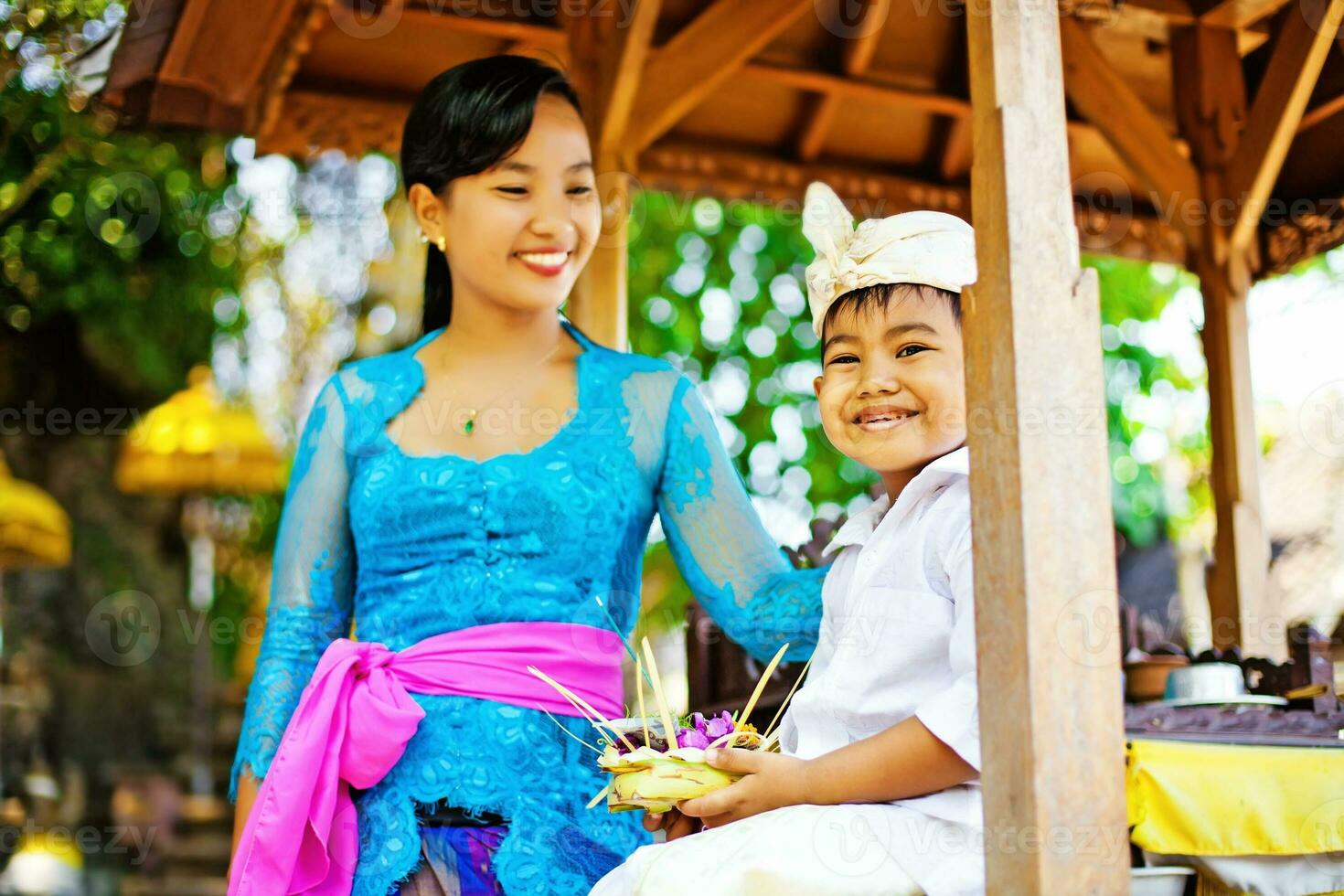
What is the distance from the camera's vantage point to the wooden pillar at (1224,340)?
4.87m

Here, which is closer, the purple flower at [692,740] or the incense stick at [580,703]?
the purple flower at [692,740]

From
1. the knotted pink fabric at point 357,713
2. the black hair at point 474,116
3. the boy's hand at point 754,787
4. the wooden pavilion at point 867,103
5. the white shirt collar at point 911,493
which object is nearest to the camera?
the boy's hand at point 754,787

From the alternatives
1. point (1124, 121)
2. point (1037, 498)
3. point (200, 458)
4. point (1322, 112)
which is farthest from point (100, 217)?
point (1037, 498)

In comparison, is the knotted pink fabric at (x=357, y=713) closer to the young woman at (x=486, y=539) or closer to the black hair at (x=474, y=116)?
the young woman at (x=486, y=539)

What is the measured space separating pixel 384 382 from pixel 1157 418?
9560 mm

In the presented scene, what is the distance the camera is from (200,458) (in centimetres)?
1123

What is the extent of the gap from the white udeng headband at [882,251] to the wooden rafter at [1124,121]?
9.30ft

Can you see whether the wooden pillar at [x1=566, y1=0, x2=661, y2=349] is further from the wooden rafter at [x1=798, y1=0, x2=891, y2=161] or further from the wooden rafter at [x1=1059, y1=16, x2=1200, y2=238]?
the wooden rafter at [x1=1059, y1=16, x2=1200, y2=238]

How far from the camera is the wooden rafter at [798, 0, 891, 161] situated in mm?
4934

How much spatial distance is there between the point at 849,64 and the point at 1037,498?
3.53 m

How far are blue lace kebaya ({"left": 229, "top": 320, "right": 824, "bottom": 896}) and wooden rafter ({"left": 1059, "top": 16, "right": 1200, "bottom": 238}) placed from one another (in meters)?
2.64

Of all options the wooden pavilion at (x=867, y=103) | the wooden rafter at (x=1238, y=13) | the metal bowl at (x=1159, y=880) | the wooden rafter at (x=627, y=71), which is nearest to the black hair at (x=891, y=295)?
the metal bowl at (x=1159, y=880)

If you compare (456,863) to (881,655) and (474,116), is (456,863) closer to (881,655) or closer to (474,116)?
(881,655)

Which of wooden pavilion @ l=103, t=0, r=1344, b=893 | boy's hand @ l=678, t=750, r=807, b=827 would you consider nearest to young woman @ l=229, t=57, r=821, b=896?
boy's hand @ l=678, t=750, r=807, b=827
